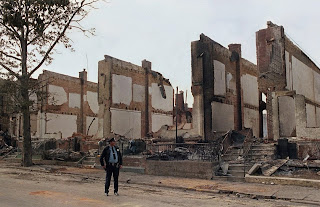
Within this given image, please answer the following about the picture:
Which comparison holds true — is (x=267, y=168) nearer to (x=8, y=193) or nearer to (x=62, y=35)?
(x=8, y=193)

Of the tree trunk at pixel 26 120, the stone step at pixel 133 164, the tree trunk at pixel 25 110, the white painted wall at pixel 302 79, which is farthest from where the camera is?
the white painted wall at pixel 302 79

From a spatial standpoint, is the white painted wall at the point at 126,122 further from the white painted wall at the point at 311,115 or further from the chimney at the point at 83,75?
the white painted wall at the point at 311,115

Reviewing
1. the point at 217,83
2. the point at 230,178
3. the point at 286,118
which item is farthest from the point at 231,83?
the point at 230,178

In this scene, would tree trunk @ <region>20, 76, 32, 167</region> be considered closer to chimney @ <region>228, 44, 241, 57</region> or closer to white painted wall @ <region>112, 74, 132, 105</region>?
white painted wall @ <region>112, 74, 132, 105</region>

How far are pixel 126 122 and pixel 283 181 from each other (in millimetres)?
19471

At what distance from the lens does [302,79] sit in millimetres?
24594

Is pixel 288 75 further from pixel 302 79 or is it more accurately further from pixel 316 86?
pixel 316 86

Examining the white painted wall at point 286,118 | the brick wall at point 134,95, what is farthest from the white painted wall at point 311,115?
the brick wall at point 134,95

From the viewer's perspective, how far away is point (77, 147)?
24.4 m

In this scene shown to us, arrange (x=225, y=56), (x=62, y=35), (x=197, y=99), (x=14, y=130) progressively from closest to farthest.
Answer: (x=62, y=35)
(x=197, y=99)
(x=225, y=56)
(x=14, y=130)

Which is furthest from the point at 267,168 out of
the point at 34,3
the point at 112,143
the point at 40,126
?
the point at 40,126

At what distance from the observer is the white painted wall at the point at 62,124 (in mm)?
33750

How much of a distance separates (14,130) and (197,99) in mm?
25785

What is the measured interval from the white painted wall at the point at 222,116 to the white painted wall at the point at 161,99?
9.73 m
